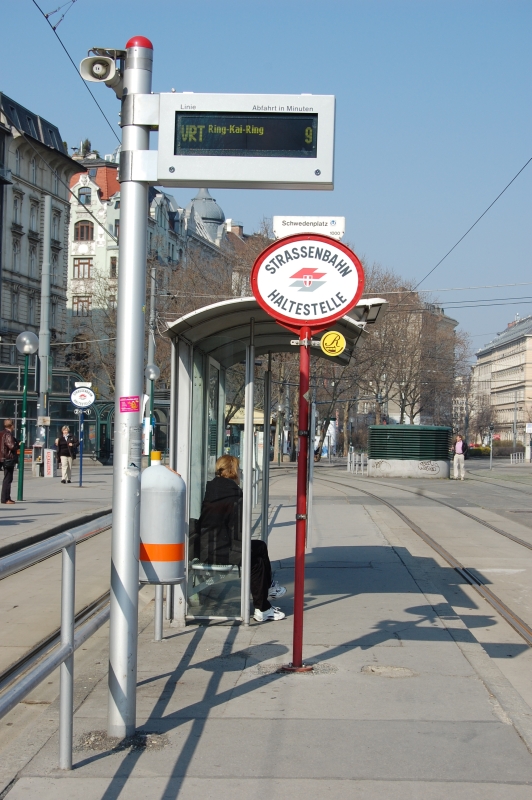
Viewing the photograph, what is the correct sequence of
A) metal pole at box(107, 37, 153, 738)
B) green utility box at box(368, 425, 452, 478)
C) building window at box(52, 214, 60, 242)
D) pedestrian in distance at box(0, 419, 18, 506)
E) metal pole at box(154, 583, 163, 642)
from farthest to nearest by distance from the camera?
building window at box(52, 214, 60, 242) → green utility box at box(368, 425, 452, 478) → pedestrian in distance at box(0, 419, 18, 506) → metal pole at box(154, 583, 163, 642) → metal pole at box(107, 37, 153, 738)

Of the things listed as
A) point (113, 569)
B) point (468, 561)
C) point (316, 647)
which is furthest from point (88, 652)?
point (468, 561)

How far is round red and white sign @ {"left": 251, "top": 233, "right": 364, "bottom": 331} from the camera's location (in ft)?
19.4

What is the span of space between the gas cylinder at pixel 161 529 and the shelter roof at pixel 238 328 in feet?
6.49

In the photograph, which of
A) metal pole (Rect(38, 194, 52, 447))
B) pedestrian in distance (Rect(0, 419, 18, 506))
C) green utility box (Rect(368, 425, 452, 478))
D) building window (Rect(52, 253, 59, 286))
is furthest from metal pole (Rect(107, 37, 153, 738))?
building window (Rect(52, 253, 59, 286))

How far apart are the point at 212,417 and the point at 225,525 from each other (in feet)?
3.40

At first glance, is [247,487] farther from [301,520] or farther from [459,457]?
[459,457]

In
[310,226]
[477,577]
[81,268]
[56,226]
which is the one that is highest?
[81,268]

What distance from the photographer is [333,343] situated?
→ 7.53m

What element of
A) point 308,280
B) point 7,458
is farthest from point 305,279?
point 7,458

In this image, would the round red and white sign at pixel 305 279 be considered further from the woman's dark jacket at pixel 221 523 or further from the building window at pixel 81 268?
the building window at pixel 81 268

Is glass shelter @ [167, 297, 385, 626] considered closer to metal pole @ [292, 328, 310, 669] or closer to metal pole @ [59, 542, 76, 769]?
metal pole @ [292, 328, 310, 669]

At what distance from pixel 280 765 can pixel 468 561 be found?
8.86 metres

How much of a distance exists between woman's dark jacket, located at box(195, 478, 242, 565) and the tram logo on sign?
212 cm

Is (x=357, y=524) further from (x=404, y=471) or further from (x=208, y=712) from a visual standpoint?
(x=404, y=471)
